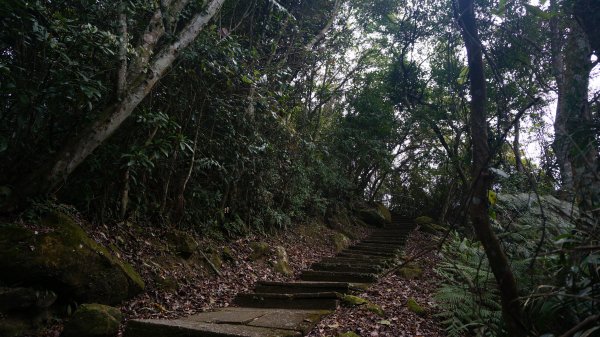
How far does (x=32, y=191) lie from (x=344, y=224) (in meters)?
10.6

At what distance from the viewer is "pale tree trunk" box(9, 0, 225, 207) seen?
168 inches

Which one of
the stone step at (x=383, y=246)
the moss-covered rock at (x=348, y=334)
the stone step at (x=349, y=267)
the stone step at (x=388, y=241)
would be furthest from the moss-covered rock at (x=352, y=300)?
the stone step at (x=388, y=241)

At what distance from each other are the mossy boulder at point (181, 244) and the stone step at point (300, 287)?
1247 mm

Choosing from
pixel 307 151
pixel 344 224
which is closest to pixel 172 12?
pixel 307 151

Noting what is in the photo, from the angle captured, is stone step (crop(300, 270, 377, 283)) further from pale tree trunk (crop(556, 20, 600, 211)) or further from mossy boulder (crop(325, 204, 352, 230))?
mossy boulder (crop(325, 204, 352, 230))

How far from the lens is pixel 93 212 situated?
17.1ft

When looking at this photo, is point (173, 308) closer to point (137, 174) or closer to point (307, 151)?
point (137, 174)

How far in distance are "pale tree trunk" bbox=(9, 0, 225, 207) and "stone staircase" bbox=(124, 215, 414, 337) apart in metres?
1.89

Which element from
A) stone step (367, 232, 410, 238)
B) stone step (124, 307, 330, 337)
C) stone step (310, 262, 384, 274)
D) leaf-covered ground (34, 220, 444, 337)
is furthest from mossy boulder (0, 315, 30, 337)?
stone step (367, 232, 410, 238)

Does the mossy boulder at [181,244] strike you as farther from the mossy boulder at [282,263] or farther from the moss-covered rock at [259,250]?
the mossy boulder at [282,263]

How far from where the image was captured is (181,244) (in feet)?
19.6

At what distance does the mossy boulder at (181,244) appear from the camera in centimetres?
590

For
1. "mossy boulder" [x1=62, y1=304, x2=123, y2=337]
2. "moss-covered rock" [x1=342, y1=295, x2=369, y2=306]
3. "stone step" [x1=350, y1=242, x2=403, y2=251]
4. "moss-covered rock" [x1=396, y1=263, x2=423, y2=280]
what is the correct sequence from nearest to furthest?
1. "mossy boulder" [x1=62, y1=304, x2=123, y2=337]
2. "moss-covered rock" [x1=342, y1=295, x2=369, y2=306]
3. "moss-covered rock" [x1=396, y1=263, x2=423, y2=280]
4. "stone step" [x1=350, y1=242, x2=403, y2=251]

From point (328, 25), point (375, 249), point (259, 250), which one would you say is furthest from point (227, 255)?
point (328, 25)
